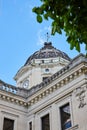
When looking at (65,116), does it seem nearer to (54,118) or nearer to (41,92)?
(54,118)

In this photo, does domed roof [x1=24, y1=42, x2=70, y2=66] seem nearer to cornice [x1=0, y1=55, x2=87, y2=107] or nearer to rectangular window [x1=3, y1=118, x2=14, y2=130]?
cornice [x1=0, y1=55, x2=87, y2=107]

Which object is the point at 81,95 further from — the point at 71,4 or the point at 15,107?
the point at 71,4

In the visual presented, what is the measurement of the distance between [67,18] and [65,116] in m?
13.2

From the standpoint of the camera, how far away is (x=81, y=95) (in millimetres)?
17875

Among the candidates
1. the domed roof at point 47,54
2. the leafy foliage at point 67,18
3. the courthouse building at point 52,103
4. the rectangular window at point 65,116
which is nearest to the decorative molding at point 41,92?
the courthouse building at point 52,103

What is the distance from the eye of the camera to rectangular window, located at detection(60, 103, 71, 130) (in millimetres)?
18422

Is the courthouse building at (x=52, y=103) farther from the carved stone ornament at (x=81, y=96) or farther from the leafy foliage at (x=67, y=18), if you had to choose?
the leafy foliage at (x=67, y=18)

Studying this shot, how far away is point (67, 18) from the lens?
6566mm

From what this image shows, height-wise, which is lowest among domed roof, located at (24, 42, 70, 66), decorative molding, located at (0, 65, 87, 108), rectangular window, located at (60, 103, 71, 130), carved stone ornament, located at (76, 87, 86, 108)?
rectangular window, located at (60, 103, 71, 130)

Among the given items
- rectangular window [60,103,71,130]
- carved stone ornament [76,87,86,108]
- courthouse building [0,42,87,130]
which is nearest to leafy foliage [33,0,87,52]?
courthouse building [0,42,87,130]

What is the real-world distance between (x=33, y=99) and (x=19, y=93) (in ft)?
4.54

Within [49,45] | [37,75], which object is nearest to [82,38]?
[37,75]

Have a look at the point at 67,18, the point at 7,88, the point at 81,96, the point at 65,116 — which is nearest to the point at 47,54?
the point at 7,88

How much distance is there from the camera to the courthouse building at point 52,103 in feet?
59.1
